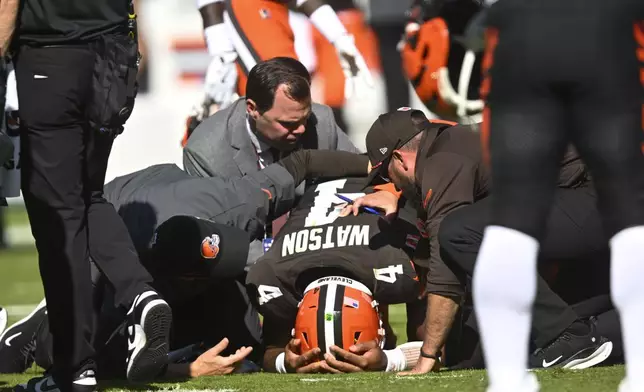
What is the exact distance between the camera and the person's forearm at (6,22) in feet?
11.5

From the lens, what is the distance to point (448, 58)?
815 centimetres

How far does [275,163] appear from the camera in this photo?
5.27 m

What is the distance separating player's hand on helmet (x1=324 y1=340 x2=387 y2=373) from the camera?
429 centimetres

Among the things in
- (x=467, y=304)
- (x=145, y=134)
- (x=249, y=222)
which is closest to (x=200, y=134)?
(x=249, y=222)

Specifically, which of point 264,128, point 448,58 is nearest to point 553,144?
point 264,128

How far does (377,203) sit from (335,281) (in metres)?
0.34

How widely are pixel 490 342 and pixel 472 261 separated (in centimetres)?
119

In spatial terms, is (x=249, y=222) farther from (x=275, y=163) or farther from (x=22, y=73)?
(x=22, y=73)

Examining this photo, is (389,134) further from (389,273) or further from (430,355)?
(430,355)

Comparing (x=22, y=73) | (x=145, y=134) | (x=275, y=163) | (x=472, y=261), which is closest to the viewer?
(x=22, y=73)

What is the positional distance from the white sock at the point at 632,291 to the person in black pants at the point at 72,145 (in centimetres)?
150

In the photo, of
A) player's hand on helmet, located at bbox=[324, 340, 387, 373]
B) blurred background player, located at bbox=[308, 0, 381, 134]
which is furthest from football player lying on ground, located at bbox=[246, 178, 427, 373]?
blurred background player, located at bbox=[308, 0, 381, 134]

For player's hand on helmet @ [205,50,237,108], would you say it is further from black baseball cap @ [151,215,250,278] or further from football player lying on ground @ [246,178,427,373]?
black baseball cap @ [151,215,250,278]

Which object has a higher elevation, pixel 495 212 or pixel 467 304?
pixel 495 212
